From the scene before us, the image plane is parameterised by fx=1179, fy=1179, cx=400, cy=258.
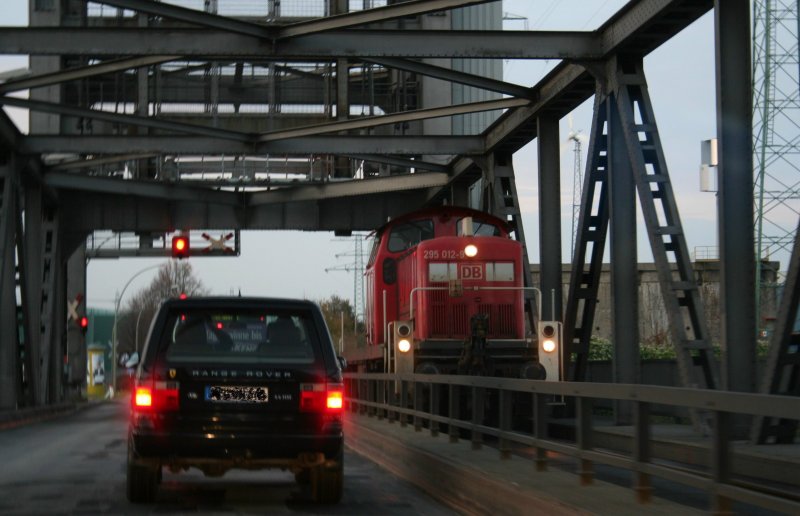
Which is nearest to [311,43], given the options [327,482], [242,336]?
[242,336]

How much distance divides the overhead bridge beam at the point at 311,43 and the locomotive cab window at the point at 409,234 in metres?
3.98

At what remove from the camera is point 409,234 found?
860 inches

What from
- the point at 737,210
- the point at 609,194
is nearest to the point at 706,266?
the point at 609,194

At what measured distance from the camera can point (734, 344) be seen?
13.6 meters

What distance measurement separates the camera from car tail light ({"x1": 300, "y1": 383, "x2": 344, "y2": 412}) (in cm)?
997

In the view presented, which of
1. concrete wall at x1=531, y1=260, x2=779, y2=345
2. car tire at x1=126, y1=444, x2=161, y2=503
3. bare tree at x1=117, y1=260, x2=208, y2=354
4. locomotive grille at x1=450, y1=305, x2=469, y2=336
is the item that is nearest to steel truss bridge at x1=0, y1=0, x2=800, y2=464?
locomotive grille at x1=450, y1=305, x2=469, y2=336

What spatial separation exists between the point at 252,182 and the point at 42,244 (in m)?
6.77

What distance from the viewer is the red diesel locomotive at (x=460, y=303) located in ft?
61.3

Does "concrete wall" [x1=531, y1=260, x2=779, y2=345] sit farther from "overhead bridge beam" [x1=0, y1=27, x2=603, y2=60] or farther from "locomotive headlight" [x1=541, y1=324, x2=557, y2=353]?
"overhead bridge beam" [x1=0, y1=27, x2=603, y2=60]

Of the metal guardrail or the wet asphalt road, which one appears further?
the wet asphalt road

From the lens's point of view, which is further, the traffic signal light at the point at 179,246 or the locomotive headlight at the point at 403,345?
the traffic signal light at the point at 179,246

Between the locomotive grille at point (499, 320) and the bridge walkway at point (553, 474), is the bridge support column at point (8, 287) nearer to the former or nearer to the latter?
the locomotive grille at point (499, 320)

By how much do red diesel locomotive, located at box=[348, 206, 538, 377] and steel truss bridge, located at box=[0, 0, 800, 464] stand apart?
46.7 inches

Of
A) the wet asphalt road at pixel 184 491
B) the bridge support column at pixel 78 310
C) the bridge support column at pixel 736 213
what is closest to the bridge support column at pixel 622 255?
the bridge support column at pixel 736 213
